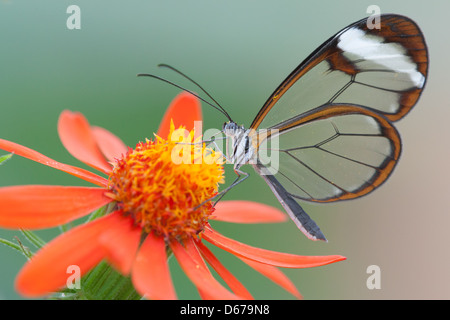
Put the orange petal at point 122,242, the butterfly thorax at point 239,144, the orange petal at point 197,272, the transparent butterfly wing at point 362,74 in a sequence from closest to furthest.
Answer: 1. the orange petal at point 122,242
2. the orange petal at point 197,272
3. the transparent butterfly wing at point 362,74
4. the butterfly thorax at point 239,144

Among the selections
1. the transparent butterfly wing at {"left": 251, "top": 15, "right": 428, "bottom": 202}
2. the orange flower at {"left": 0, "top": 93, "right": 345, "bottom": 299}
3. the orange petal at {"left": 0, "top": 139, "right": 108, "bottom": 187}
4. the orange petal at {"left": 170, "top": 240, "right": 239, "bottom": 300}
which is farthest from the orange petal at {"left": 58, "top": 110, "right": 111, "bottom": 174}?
the transparent butterfly wing at {"left": 251, "top": 15, "right": 428, "bottom": 202}

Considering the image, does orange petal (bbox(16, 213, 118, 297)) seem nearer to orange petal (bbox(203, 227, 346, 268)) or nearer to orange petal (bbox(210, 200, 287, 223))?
orange petal (bbox(203, 227, 346, 268))

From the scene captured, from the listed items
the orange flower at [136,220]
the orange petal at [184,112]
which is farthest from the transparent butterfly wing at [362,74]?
the orange flower at [136,220]

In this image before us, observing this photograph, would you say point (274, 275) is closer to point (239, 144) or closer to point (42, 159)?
point (239, 144)

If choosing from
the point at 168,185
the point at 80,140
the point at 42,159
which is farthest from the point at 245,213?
the point at 42,159

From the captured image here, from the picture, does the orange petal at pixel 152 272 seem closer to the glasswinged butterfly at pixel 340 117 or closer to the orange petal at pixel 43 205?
the orange petal at pixel 43 205

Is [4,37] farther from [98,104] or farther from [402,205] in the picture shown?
[402,205]
